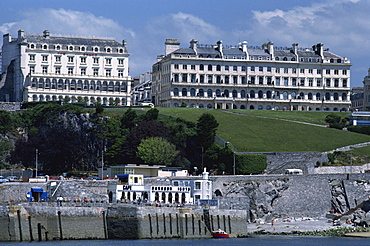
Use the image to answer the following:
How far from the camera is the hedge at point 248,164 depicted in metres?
135

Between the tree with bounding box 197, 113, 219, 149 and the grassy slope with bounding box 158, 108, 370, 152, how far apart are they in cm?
368

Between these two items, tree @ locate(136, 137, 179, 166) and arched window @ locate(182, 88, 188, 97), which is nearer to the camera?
tree @ locate(136, 137, 179, 166)

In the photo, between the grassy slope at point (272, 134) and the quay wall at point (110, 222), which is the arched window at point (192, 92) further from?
the quay wall at point (110, 222)

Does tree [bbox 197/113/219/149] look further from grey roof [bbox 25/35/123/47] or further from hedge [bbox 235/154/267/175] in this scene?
grey roof [bbox 25/35/123/47]

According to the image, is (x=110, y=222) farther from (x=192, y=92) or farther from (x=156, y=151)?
(x=192, y=92)

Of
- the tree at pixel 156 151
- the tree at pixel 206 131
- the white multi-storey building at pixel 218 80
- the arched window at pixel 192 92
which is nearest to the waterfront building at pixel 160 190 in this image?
the tree at pixel 156 151

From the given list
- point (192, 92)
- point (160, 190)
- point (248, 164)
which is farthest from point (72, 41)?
point (160, 190)

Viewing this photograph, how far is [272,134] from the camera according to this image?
155 meters

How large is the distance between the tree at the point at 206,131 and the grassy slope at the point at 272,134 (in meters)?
3.68

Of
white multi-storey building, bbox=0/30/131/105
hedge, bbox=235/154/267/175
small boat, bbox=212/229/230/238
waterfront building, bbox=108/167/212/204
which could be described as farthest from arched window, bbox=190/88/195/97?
small boat, bbox=212/229/230/238

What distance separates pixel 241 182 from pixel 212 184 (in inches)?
178

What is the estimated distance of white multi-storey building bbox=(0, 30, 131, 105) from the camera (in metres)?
188

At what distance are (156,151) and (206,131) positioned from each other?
39.4ft

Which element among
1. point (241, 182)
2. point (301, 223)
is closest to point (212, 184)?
point (241, 182)
